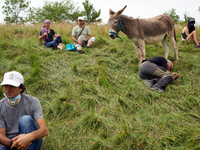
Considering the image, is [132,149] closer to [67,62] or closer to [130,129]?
[130,129]

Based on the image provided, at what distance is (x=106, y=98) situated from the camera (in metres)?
3.89

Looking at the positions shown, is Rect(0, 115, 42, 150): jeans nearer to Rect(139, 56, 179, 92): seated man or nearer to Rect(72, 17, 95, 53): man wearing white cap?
Rect(139, 56, 179, 92): seated man

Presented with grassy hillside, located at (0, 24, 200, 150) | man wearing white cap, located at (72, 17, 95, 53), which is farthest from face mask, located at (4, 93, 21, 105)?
man wearing white cap, located at (72, 17, 95, 53)

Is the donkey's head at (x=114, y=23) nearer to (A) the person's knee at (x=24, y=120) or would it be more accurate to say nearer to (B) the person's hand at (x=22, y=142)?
(A) the person's knee at (x=24, y=120)

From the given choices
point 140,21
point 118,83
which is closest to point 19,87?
point 118,83

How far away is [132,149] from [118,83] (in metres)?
2.21

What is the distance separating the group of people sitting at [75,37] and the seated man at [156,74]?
308 cm

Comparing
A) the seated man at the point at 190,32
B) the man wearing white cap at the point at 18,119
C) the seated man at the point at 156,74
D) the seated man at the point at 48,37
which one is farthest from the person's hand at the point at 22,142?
the seated man at the point at 190,32

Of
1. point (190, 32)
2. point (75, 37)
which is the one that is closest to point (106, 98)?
point (75, 37)

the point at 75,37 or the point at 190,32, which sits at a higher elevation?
the point at 190,32

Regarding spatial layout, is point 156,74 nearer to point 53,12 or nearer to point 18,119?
point 18,119

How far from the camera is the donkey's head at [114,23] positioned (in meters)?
5.00

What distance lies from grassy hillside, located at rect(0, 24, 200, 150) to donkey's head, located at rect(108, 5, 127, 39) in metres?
1.02

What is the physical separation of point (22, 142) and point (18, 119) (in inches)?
16.6
